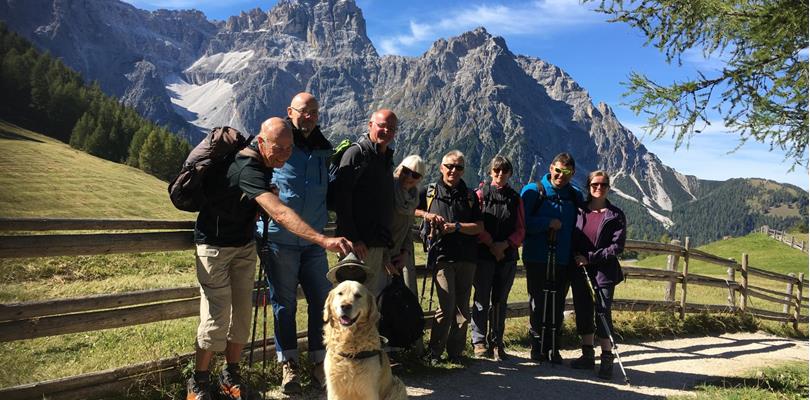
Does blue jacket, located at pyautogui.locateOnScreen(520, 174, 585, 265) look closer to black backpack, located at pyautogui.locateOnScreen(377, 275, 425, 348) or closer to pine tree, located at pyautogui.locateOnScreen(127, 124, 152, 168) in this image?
black backpack, located at pyautogui.locateOnScreen(377, 275, 425, 348)

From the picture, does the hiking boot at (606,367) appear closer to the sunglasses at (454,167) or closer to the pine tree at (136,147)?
the sunglasses at (454,167)

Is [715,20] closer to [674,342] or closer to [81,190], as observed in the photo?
A: [674,342]

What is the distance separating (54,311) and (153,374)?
1.05 m

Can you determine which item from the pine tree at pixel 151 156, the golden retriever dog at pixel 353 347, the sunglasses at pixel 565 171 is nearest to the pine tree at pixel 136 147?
the pine tree at pixel 151 156

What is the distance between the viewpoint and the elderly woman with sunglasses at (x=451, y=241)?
6.66m

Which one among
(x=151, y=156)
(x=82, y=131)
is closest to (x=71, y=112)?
(x=82, y=131)

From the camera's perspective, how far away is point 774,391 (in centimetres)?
668

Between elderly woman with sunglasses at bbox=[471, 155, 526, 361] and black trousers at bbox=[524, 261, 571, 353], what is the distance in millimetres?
373

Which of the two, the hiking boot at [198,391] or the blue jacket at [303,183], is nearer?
the hiking boot at [198,391]

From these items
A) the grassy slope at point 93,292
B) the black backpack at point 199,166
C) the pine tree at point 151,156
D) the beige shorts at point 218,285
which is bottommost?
the grassy slope at point 93,292

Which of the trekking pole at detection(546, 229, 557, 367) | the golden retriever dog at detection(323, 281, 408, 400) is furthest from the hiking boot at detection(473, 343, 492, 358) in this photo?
the golden retriever dog at detection(323, 281, 408, 400)

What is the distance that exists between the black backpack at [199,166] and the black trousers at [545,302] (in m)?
4.53

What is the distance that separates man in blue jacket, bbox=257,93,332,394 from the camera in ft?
16.5

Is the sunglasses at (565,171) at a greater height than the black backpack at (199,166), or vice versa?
the sunglasses at (565,171)
